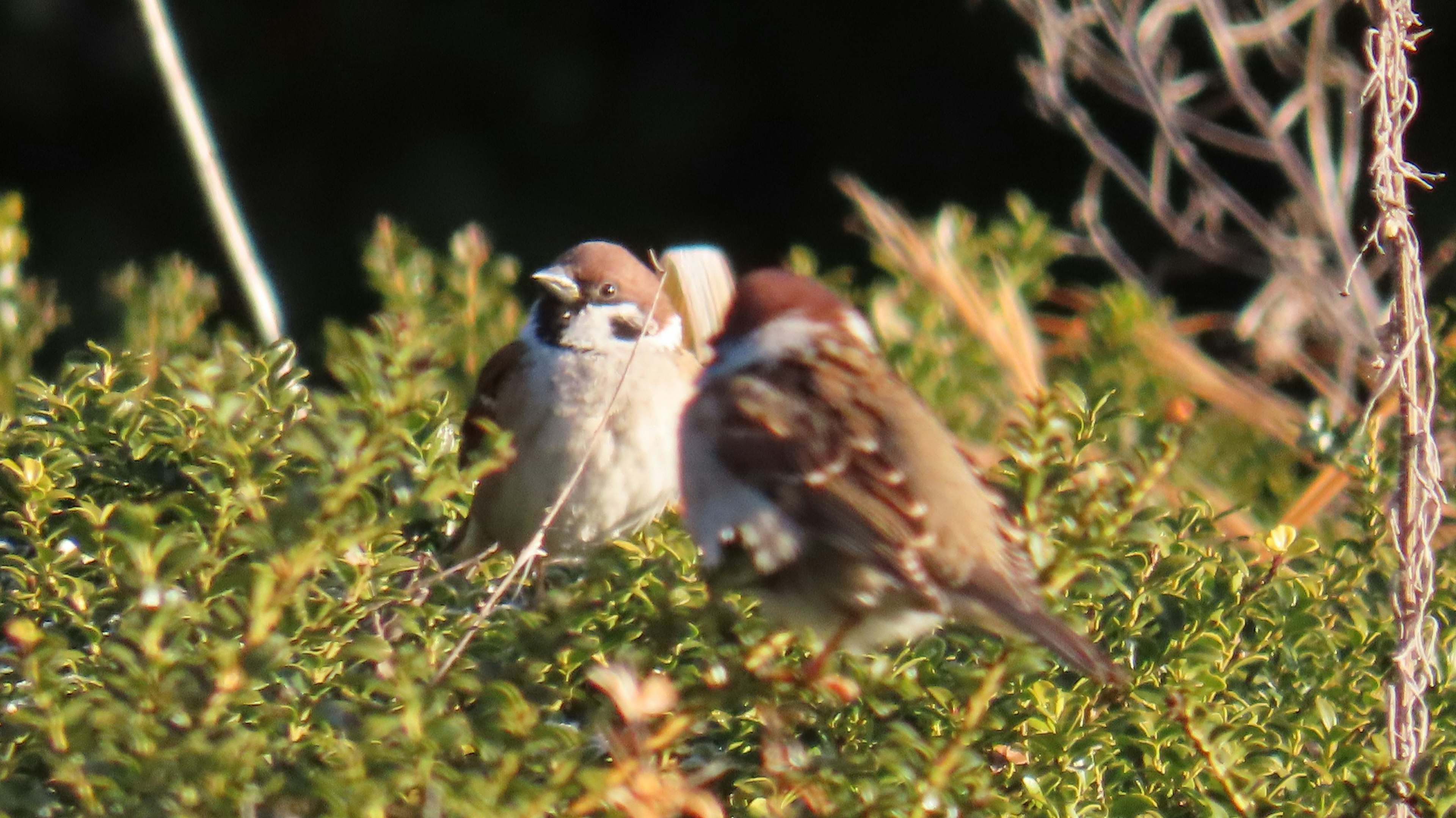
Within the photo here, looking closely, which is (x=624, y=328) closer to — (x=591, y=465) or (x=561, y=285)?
(x=561, y=285)

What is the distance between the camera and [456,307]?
3523 mm

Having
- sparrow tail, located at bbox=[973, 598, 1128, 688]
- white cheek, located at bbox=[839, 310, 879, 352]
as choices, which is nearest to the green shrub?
sparrow tail, located at bbox=[973, 598, 1128, 688]

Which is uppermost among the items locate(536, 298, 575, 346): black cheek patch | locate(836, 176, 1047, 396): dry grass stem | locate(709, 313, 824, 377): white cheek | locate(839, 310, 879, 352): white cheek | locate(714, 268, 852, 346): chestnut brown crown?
locate(714, 268, 852, 346): chestnut brown crown

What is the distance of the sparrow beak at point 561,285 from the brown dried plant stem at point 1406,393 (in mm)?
1530

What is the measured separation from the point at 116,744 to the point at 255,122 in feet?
17.2

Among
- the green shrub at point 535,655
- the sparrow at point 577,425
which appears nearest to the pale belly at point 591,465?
the sparrow at point 577,425

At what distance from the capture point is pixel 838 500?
2.00 meters

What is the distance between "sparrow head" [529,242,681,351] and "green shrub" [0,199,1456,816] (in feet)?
2.81

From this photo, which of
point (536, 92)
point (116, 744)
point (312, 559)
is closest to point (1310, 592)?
point (312, 559)

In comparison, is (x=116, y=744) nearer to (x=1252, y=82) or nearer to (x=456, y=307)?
(x=456, y=307)

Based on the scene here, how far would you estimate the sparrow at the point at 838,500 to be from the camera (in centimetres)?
193

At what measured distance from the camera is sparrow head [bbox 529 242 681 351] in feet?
9.89

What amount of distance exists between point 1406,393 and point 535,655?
95 cm

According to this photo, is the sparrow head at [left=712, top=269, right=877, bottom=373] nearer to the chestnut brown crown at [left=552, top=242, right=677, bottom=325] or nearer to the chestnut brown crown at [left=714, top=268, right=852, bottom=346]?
the chestnut brown crown at [left=714, top=268, right=852, bottom=346]
